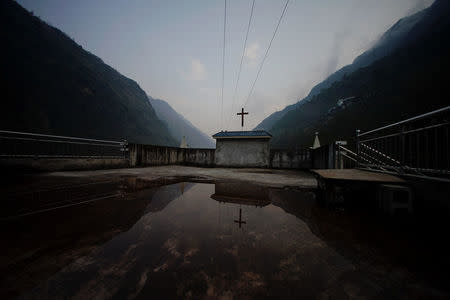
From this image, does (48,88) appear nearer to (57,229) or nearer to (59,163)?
(59,163)

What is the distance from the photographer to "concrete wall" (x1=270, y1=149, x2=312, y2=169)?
31.9 ft

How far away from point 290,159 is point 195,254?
9941 millimetres

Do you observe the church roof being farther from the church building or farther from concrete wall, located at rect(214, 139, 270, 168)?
concrete wall, located at rect(214, 139, 270, 168)

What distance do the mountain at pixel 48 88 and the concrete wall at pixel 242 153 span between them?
167ft

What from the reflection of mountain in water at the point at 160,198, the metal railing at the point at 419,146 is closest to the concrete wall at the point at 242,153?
the metal railing at the point at 419,146

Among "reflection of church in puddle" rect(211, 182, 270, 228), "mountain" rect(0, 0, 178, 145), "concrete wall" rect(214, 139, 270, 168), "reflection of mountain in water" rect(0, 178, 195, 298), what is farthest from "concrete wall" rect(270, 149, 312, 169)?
"mountain" rect(0, 0, 178, 145)

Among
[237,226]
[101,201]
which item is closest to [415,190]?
[237,226]

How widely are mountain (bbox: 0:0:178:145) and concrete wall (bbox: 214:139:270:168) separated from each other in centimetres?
5098

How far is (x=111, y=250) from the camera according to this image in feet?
4.41

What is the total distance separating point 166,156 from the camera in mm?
10602

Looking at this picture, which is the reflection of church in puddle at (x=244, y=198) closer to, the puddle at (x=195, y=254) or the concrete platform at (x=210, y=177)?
the puddle at (x=195, y=254)

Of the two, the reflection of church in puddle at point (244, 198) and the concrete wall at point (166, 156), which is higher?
the concrete wall at point (166, 156)

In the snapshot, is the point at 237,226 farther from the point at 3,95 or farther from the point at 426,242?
the point at 3,95

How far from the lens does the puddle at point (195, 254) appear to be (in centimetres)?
99
